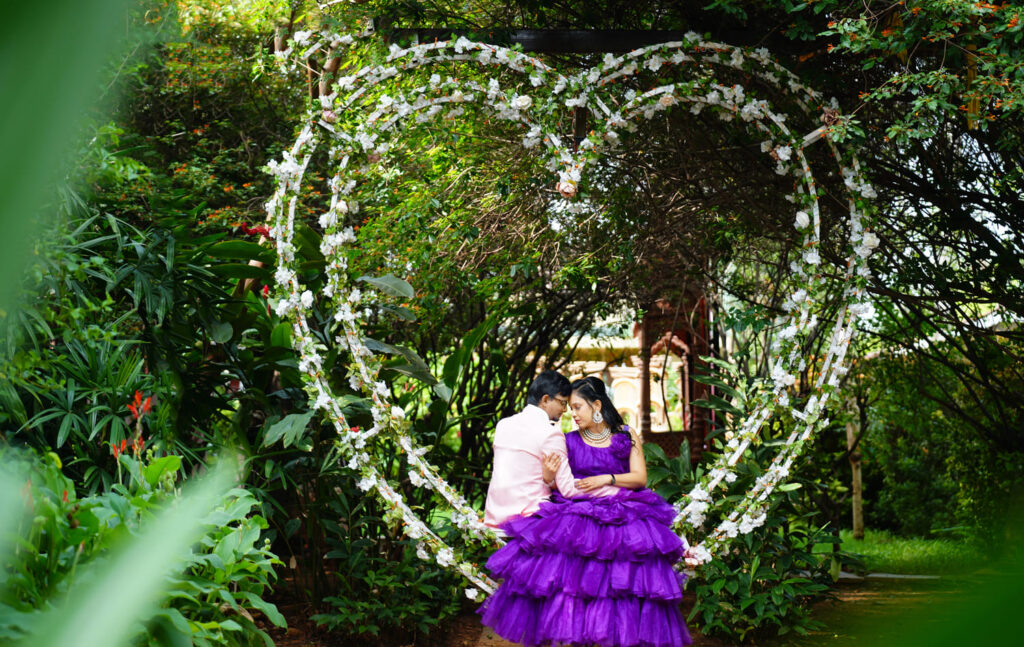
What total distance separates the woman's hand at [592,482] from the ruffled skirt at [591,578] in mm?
69

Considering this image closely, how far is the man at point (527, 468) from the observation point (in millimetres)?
3656

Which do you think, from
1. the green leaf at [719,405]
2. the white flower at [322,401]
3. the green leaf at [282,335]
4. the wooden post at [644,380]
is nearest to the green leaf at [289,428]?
the white flower at [322,401]

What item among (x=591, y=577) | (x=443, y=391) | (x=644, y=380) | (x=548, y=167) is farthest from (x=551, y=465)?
(x=644, y=380)

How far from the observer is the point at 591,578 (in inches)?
132

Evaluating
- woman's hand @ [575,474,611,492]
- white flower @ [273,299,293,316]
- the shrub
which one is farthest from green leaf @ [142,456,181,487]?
woman's hand @ [575,474,611,492]

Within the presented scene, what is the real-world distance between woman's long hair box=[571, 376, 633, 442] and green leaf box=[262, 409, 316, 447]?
1.14 metres

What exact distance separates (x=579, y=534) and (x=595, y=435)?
19.3 inches

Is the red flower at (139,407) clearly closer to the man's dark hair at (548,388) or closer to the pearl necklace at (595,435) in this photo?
the man's dark hair at (548,388)

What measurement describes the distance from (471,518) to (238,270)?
1517 millimetres

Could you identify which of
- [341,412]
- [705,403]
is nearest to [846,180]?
[705,403]

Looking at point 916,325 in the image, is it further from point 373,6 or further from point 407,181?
point 373,6

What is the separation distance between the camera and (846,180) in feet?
12.8

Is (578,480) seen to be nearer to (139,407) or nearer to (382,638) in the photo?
(382,638)

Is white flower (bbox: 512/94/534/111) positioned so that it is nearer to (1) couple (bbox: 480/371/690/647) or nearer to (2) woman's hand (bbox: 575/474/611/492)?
(1) couple (bbox: 480/371/690/647)
